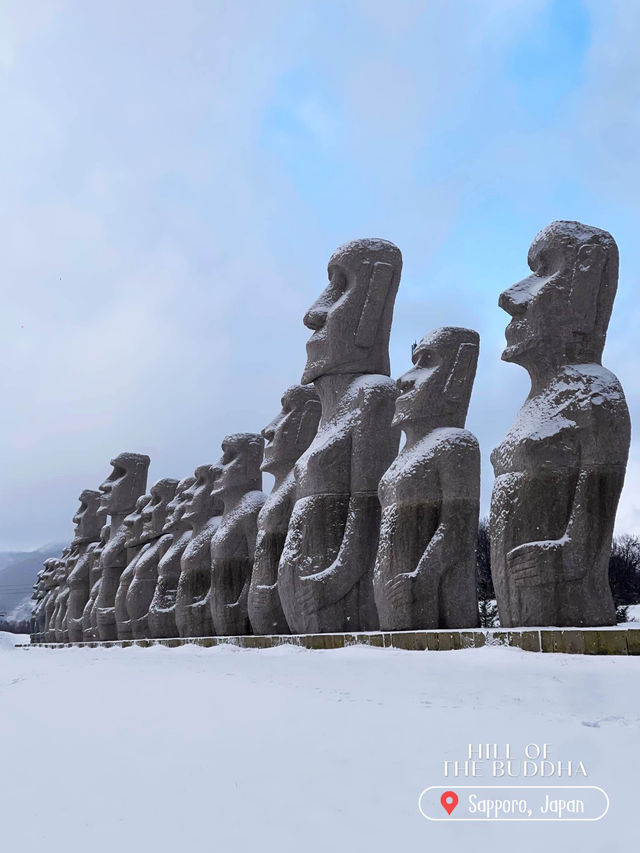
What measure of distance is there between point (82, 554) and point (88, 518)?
1.00 metres

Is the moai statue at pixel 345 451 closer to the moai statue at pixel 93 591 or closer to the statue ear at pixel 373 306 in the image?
the statue ear at pixel 373 306

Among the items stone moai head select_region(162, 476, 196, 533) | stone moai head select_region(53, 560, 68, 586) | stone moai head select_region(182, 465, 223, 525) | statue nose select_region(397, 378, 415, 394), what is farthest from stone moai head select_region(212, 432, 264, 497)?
stone moai head select_region(53, 560, 68, 586)

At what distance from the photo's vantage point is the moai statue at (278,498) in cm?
1182

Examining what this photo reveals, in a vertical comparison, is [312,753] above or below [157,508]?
below

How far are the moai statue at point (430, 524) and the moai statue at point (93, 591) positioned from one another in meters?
12.7

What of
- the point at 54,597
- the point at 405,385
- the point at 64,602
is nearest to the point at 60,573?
the point at 54,597

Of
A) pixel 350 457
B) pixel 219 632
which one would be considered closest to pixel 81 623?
pixel 219 632

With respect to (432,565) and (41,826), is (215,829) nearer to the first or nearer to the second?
(41,826)

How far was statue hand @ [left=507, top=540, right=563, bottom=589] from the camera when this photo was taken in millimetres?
7707

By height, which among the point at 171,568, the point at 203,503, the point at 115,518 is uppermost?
the point at 115,518

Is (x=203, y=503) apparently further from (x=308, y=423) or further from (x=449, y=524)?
(x=449, y=524)

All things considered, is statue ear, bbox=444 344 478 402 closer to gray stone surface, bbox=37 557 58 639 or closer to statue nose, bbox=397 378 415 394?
statue nose, bbox=397 378 415 394

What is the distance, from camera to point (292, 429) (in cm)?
1269

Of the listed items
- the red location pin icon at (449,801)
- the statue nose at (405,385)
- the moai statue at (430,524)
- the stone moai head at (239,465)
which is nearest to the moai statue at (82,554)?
the stone moai head at (239,465)
